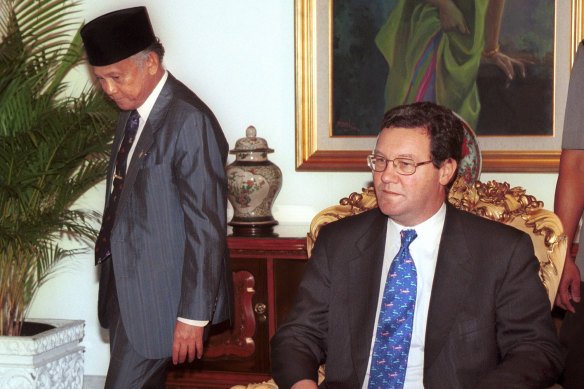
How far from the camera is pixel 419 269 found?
222 centimetres

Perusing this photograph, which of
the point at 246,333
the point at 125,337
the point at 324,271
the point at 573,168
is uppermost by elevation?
the point at 573,168

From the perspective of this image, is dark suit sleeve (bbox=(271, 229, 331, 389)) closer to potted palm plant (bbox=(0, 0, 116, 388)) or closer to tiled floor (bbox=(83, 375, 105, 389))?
potted palm plant (bbox=(0, 0, 116, 388))

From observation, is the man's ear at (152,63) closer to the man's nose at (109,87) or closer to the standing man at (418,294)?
the man's nose at (109,87)

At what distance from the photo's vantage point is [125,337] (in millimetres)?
2574

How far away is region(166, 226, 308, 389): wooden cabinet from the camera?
11.9ft

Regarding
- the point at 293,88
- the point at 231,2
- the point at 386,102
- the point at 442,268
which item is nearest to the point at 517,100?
the point at 386,102

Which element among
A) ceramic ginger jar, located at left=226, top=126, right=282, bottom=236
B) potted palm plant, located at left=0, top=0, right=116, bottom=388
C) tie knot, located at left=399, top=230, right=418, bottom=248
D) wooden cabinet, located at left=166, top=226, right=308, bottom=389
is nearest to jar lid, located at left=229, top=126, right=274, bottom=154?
ceramic ginger jar, located at left=226, top=126, right=282, bottom=236

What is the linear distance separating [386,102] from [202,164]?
1.68m

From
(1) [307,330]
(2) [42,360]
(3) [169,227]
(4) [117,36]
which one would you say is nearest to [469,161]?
(1) [307,330]

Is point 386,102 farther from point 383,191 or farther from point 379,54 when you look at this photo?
point 383,191

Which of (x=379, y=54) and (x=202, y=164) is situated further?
(x=379, y=54)

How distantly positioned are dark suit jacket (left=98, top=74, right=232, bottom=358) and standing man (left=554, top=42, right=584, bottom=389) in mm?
1146

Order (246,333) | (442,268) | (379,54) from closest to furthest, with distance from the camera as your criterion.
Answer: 1. (442,268)
2. (246,333)
3. (379,54)

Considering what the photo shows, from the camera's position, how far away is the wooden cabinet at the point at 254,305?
362 centimetres
